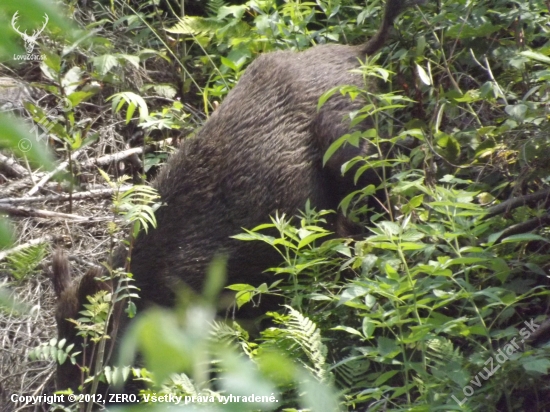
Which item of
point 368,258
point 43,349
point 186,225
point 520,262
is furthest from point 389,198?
point 43,349

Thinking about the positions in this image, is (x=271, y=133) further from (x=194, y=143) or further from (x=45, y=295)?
(x=45, y=295)

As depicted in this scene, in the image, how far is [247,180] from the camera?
3865 mm

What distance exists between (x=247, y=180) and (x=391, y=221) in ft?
3.33

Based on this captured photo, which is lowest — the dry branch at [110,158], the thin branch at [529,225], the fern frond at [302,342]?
the dry branch at [110,158]

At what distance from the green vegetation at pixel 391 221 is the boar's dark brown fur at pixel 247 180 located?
0.15m

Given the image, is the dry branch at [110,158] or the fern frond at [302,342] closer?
the fern frond at [302,342]

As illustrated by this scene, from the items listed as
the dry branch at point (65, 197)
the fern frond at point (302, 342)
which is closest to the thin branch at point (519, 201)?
the fern frond at point (302, 342)

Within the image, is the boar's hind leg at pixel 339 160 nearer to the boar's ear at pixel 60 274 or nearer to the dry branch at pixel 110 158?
the boar's ear at pixel 60 274

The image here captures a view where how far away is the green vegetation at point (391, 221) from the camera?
2.41 m

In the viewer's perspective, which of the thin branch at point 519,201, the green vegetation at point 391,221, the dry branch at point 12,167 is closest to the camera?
the green vegetation at point 391,221

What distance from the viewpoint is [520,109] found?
3234 millimetres

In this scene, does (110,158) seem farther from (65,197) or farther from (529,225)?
(529,225)

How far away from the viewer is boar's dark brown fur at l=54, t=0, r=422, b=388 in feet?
12.6

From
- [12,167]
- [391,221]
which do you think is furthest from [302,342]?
[12,167]
